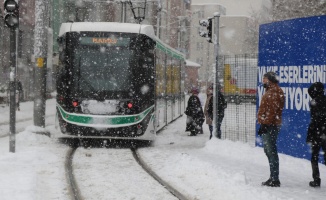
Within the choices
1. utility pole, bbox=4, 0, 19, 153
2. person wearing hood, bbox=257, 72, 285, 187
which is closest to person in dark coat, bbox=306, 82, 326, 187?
person wearing hood, bbox=257, 72, 285, 187

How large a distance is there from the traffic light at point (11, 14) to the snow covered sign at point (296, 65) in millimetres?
5726

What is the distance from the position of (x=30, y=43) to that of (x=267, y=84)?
37.2m

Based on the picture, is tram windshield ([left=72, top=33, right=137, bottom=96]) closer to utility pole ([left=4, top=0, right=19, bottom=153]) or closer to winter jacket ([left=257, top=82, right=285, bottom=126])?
utility pole ([left=4, top=0, right=19, bottom=153])

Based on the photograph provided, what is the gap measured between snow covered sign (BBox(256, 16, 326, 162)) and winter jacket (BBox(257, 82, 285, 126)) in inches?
99.4

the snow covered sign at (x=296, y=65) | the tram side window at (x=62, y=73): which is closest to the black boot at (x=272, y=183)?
the snow covered sign at (x=296, y=65)

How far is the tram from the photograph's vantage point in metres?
14.5

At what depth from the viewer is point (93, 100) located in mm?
14539

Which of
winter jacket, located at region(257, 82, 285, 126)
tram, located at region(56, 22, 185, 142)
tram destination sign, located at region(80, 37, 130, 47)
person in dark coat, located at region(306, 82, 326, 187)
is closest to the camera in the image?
winter jacket, located at region(257, 82, 285, 126)

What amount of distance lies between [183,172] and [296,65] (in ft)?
12.2

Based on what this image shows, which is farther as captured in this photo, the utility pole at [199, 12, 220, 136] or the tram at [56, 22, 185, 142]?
the utility pole at [199, 12, 220, 136]

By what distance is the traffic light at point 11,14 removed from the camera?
1238cm

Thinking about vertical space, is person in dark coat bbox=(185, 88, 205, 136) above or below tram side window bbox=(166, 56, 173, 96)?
below

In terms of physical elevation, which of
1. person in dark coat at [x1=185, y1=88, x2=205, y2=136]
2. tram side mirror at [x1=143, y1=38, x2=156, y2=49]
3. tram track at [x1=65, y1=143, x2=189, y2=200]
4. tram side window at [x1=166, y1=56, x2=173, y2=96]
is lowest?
tram track at [x1=65, y1=143, x2=189, y2=200]

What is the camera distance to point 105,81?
48.1 ft
